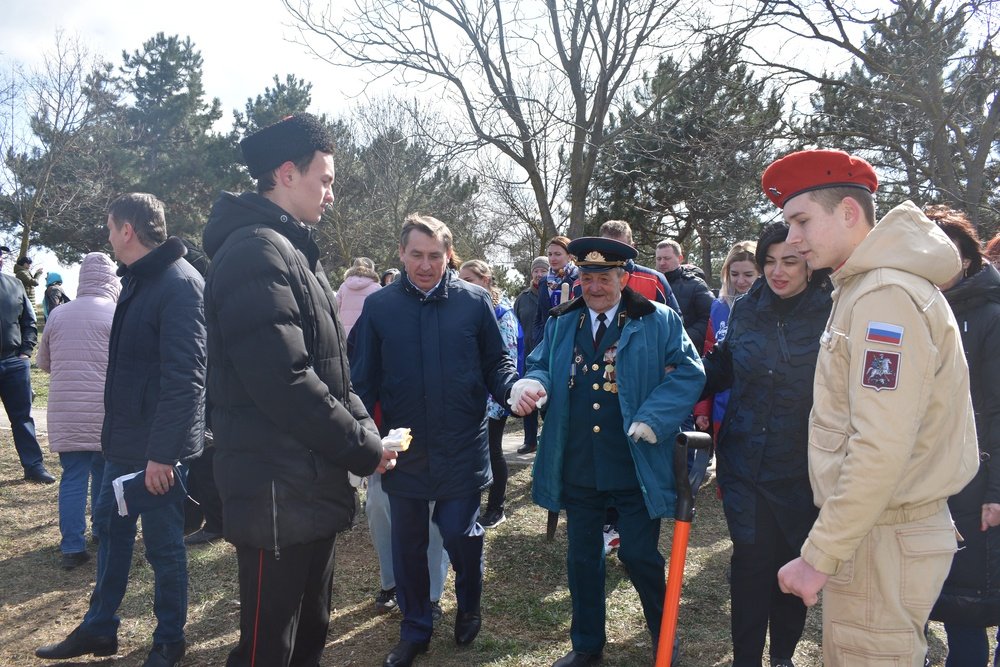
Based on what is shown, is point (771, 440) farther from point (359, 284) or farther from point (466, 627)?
point (359, 284)

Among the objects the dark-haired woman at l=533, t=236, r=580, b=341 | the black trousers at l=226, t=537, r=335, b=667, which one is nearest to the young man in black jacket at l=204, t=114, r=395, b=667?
the black trousers at l=226, t=537, r=335, b=667

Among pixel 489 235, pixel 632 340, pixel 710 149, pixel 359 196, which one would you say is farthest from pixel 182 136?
pixel 632 340

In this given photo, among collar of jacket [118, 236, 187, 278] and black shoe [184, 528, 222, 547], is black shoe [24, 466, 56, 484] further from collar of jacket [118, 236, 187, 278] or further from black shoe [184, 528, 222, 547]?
collar of jacket [118, 236, 187, 278]

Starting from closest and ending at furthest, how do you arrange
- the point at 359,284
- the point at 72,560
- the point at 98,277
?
the point at 98,277 < the point at 72,560 < the point at 359,284

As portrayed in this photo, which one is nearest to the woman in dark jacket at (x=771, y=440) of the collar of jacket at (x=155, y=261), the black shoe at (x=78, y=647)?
the collar of jacket at (x=155, y=261)

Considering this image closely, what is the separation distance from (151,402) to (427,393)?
4.44 feet

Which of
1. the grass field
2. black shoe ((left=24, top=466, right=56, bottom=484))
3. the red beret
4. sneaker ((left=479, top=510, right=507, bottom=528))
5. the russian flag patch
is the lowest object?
the grass field

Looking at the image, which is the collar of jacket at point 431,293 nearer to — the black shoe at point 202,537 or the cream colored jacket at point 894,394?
the cream colored jacket at point 894,394

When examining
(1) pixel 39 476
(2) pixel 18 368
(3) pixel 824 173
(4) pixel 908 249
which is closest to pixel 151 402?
(3) pixel 824 173

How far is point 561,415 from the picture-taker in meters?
3.58

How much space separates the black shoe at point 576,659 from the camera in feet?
11.6

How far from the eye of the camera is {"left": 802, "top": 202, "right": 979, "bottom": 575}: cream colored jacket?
1853 millimetres

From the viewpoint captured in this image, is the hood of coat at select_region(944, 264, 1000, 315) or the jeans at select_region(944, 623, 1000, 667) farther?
the hood of coat at select_region(944, 264, 1000, 315)

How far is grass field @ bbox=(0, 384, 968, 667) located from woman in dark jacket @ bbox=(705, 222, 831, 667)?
68 cm
